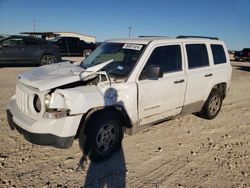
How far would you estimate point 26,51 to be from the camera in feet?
47.1

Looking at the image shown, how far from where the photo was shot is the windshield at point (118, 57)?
4543 mm

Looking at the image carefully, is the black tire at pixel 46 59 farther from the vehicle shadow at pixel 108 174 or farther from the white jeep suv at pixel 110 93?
the vehicle shadow at pixel 108 174

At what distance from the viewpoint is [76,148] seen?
461 centimetres

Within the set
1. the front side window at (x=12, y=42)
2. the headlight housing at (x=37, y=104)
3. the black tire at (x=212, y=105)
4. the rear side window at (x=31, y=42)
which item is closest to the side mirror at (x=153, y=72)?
the headlight housing at (x=37, y=104)

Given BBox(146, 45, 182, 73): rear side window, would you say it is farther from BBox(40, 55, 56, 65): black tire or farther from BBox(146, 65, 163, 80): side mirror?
BBox(40, 55, 56, 65): black tire

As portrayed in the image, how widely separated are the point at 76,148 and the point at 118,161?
2.60 ft

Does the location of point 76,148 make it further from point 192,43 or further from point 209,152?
point 192,43

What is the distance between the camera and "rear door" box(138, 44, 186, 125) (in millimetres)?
4578

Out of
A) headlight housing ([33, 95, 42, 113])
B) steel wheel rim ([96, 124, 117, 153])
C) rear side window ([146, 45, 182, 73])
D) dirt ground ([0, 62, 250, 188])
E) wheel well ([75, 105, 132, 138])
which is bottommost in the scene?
dirt ground ([0, 62, 250, 188])

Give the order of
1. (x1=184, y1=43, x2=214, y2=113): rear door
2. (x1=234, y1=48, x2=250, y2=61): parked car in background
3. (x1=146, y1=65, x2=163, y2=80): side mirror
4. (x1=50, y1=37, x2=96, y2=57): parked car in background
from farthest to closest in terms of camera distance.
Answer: (x1=234, y1=48, x2=250, y2=61): parked car in background < (x1=50, y1=37, x2=96, y2=57): parked car in background < (x1=184, y1=43, x2=214, y2=113): rear door < (x1=146, y1=65, x2=163, y2=80): side mirror

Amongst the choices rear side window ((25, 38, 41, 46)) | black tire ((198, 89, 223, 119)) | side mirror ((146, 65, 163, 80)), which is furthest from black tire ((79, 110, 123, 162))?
rear side window ((25, 38, 41, 46))

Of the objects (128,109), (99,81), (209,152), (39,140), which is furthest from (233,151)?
(39,140)

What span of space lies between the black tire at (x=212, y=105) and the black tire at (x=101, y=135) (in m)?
2.70

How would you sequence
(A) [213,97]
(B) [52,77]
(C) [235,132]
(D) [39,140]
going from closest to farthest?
(D) [39,140], (B) [52,77], (C) [235,132], (A) [213,97]
